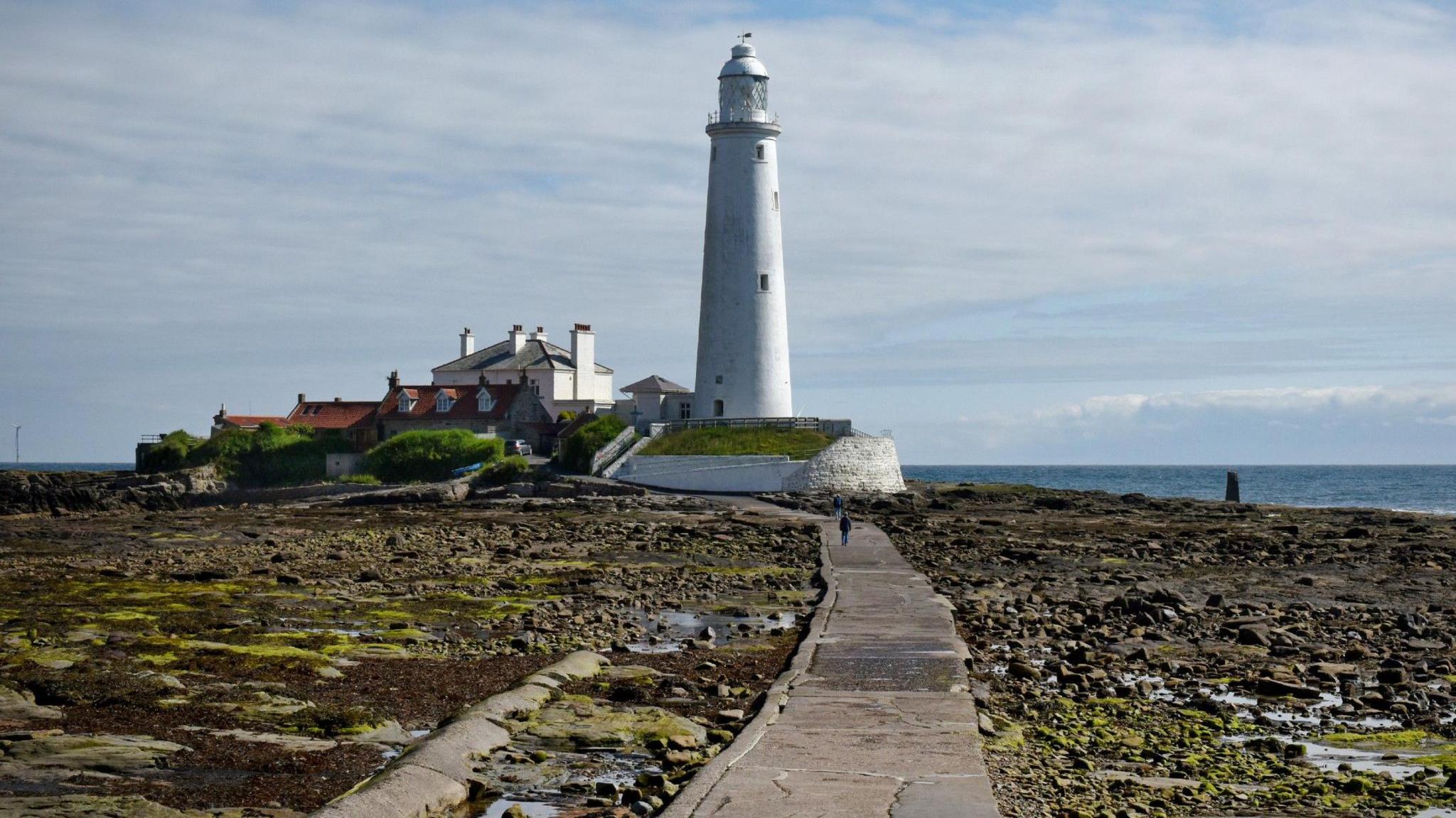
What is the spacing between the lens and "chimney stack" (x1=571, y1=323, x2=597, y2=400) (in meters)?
66.0

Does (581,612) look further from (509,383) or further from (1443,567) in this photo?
(509,383)

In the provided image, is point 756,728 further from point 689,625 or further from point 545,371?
point 545,371

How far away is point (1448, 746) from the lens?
451 inches

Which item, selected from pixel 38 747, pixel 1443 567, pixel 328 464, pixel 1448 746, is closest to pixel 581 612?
pixel 38 747

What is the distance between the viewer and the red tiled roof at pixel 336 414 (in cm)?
6450

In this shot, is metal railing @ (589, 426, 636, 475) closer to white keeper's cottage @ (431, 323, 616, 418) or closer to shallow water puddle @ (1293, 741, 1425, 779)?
white keeper's cottage @ (431, 323, 616, 418)

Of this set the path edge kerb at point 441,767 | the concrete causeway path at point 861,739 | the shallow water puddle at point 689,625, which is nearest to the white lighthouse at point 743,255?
the shallow water puddle at point 689,625

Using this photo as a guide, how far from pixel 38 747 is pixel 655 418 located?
4675cm

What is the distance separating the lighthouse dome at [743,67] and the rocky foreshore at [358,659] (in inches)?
897

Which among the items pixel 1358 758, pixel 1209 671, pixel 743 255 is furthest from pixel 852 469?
pixel 1358 758

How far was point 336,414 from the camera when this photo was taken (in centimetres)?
6588

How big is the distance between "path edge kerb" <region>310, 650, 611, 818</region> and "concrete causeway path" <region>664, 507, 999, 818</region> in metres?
1.66

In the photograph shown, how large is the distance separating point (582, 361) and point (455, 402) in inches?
244

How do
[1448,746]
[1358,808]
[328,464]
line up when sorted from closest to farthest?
1. [1358,808]
2. [1448,746]
3. [328,464]
